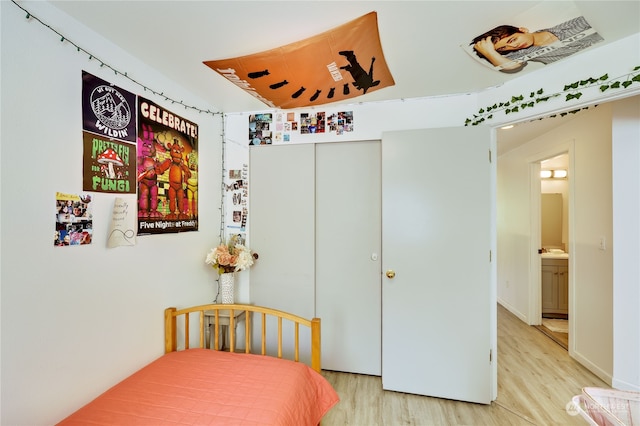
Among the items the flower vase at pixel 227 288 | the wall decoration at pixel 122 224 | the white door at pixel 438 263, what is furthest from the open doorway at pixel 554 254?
the wall decoration at pixel 122 224

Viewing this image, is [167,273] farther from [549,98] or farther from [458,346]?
[549,98]

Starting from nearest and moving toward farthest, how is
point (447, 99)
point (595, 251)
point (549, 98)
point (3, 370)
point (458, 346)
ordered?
point (3, 370), point (549, 98), point (458, 346), point (447, 99), point (595, 251)

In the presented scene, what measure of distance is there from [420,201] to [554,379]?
190 cm

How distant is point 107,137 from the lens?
1.43 metres

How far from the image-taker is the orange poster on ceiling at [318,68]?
142 centimetres

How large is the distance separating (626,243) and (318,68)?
2547 mm

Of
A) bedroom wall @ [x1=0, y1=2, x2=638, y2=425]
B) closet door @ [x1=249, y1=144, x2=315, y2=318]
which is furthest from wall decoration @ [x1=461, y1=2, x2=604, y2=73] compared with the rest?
closet door @ [x1=249, y1=144, x2=315, y2=318]

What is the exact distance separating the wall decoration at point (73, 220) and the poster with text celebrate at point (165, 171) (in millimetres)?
290

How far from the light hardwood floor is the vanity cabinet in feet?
3.94

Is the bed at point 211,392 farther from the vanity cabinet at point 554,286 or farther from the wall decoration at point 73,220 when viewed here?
the vanity cabinet at point 554,286

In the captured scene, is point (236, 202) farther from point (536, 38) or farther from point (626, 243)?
point (626, 243)

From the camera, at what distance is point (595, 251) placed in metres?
2.35

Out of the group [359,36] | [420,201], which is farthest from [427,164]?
[359,36]

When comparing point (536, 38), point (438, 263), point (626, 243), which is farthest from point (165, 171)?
point (626, 243)
